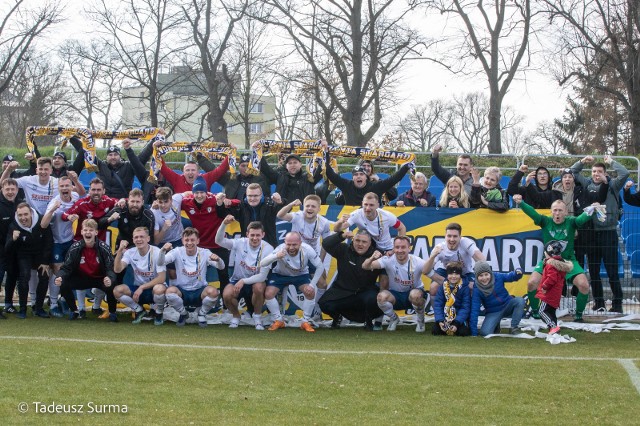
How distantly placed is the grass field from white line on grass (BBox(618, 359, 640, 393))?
0.03 meters

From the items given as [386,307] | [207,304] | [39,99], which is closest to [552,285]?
[386,307]

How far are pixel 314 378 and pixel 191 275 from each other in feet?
14.4

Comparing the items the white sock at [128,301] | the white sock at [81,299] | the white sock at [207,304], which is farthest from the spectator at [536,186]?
the white sock at [81,299]

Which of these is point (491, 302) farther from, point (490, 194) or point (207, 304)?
point (207, 304)

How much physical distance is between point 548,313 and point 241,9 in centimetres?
2087

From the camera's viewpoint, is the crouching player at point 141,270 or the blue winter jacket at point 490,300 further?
the crouching player at point 141,270

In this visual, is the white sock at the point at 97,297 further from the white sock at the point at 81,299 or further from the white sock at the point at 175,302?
the white sock at the point at 175,302

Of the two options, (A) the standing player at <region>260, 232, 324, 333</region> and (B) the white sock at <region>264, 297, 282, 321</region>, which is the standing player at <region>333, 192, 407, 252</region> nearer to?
(A) the standing player at <region>260, 232, 324, 333</region>

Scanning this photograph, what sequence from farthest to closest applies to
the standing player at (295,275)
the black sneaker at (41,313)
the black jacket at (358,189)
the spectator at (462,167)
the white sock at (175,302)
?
the black jacket at (358,189) → the spectator at (462,167) → the black sneaker at (41,313) → the white sock at (175,302) → the standing player at (295,275)

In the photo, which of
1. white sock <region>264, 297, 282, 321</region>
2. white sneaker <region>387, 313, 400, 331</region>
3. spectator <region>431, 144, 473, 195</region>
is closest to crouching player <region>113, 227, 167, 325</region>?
white sock <region>264, 297, 282, 321</region>

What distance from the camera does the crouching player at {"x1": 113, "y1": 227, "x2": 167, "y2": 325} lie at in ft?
37.3

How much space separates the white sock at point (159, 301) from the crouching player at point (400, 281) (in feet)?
9.30

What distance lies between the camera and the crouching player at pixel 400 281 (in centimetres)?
1093

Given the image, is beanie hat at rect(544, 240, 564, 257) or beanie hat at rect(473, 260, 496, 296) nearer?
beanie hat at rect(473, 260, 496, 296)
